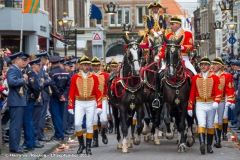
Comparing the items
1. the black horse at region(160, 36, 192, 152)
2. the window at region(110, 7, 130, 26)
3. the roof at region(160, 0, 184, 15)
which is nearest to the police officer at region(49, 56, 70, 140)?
the black horse at region(160, 36, 192, 152)

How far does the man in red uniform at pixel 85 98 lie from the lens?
52.6ft

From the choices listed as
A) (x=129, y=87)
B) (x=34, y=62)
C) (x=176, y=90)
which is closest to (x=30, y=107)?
(x=34, y=62)

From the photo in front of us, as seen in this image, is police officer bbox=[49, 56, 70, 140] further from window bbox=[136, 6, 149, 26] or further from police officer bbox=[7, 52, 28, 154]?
window bbox=[136, 6, 149, 26]

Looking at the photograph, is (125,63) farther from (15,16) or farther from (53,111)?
(15,16)

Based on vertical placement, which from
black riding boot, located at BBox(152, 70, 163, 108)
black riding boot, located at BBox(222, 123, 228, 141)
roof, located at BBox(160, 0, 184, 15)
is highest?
roof, located at BBox(160, 0, 184, 15)

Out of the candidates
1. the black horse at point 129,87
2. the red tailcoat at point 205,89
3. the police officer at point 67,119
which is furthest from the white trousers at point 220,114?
the police officer at point 67,119

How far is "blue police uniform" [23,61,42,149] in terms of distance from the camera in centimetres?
1650

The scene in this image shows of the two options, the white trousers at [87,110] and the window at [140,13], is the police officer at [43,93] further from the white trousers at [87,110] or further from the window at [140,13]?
the window at [140,13]

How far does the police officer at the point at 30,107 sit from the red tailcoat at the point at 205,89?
3.56 metres

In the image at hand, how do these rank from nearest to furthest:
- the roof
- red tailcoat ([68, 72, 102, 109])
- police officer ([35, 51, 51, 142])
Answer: red tailcoat ([68, 72, 102, 109]) → police officer ([35, 51, 51, 142]) → the roof

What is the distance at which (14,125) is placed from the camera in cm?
1588

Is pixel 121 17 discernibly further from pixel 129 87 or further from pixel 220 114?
pixel 129 87

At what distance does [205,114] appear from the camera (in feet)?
52.6

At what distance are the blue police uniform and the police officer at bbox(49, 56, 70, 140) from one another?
226cm
